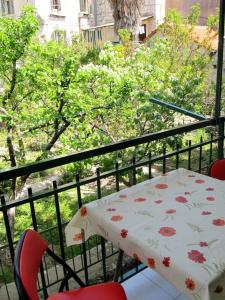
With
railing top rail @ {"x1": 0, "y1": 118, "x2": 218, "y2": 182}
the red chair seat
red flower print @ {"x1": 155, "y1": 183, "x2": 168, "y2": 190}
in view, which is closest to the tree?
railing top rail @ {"x1": 0, "y1": 118, "x2": 218, "y2": 182}

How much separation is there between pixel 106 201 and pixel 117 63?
4037 mm

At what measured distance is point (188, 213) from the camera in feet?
4.06

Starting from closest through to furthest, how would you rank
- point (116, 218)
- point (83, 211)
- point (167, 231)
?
point (167, 231) < point (116, 218) < point (83, 211)

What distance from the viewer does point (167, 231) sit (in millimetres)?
1118

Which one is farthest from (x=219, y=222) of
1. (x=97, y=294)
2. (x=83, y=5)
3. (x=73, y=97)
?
(x=83, y=5)

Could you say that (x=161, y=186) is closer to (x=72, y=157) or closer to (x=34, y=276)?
(x=72, y=157)

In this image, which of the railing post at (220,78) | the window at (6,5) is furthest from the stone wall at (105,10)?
the railing post at (220,78)

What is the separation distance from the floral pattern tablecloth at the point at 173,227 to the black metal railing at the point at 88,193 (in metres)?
0.19

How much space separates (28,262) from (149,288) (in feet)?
3.02

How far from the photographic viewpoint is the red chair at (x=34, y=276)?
90 cm

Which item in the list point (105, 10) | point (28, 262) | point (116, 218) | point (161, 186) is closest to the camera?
point (28, 262)

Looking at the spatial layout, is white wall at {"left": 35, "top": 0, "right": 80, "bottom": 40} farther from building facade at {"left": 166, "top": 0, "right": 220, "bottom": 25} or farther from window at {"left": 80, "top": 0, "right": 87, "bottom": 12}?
building facade at {"left": 166, "top": 0, "right": 220, "bottom": 25}

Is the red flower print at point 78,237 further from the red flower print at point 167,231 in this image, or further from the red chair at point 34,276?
the red flower print at point 167,231

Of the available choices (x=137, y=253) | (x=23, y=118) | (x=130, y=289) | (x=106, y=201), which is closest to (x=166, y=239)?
(x=137, y=253)
